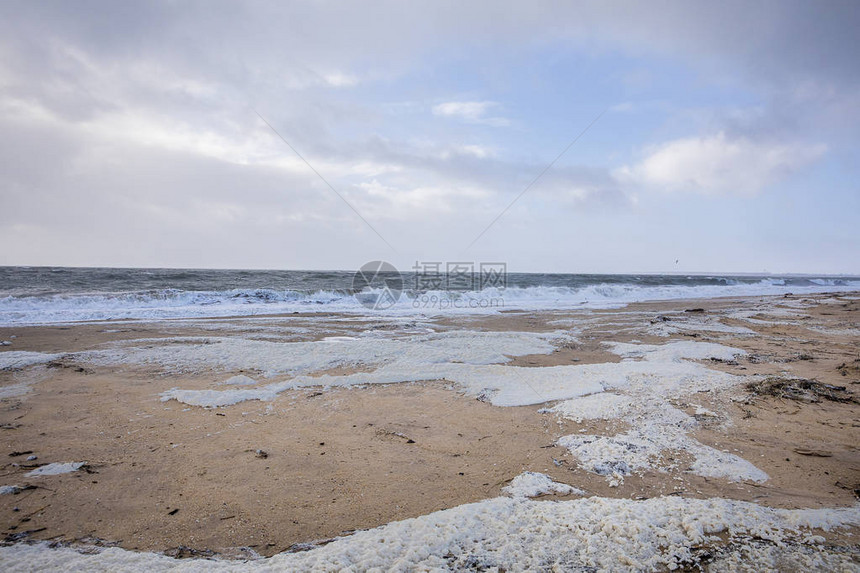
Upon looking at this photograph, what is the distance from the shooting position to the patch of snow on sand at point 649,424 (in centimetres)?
320

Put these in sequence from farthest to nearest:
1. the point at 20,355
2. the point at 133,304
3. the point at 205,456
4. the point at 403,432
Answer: the point at 133,304 → the point at 20,355 → the point at 403,432 → the point at 205,456

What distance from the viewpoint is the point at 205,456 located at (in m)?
3.59

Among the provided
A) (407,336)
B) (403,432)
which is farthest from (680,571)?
(407,336)

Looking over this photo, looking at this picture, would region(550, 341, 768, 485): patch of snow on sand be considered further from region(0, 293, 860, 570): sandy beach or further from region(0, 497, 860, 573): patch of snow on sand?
region(0, 497, 860, 573): patch of snow on sand

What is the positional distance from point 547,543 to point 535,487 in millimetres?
767

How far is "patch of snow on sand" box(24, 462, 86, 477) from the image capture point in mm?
3242

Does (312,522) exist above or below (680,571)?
below

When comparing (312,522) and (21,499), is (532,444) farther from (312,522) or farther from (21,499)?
(21,499)

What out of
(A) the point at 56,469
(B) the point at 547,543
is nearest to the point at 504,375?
(B) the point at 547,543

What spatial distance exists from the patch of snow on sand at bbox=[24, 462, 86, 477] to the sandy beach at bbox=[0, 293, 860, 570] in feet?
0.10

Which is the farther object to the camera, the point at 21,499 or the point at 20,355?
the point at 20,355

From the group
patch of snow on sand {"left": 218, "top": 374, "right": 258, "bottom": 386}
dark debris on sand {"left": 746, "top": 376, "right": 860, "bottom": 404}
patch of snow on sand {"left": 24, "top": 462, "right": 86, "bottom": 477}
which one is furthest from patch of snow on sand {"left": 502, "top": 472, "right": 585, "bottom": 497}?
patch of snow on sand {"left": 218, "top": 374, "right": 258, "bottom": 386}

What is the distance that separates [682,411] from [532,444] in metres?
1.92

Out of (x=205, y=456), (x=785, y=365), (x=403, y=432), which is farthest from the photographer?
(x=785, y=365)
